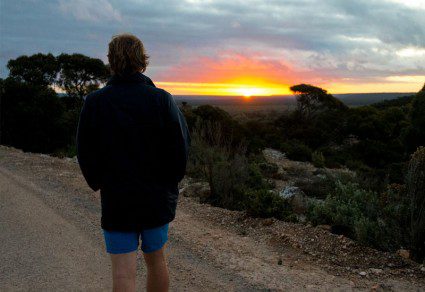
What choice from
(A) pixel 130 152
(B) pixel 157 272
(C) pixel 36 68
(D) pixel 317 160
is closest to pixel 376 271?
(B) pixel 157 272

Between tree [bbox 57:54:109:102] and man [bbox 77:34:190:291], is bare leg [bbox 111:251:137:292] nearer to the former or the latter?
man [bbox 77:34:190:291]

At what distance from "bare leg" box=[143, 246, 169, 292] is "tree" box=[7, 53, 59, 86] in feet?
95.6

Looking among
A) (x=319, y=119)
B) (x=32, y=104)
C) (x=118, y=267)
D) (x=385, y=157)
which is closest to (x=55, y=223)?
(x=118, y=267)

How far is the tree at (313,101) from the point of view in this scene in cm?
3188

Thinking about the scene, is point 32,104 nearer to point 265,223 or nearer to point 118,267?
point 265,223

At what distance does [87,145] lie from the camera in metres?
2.82

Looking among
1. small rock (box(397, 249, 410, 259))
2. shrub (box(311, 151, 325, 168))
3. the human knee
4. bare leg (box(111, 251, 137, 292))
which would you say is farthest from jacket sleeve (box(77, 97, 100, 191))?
shrub (box(311, 151, 325, 168))

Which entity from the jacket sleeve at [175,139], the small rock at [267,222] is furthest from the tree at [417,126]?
the jacket sleeve at [175,139]

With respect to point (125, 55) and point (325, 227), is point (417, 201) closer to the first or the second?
point (325, 227)

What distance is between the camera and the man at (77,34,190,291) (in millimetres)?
2729

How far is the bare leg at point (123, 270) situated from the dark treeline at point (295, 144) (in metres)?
3.94

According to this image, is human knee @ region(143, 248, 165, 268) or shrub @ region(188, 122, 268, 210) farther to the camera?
shrub @ region(188, 122, 268, 210)

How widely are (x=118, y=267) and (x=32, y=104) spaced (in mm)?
18644

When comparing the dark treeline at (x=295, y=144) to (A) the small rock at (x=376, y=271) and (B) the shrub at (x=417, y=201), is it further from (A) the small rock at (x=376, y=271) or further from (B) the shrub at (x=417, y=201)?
(A) the small rock at (x=376, y=271)
